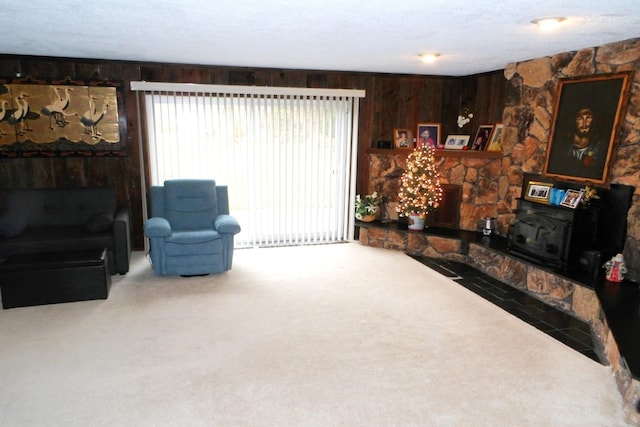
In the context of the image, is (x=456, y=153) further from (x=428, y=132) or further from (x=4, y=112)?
(x=4, y=112)

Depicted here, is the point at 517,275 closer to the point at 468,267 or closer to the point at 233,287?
the point at 468,267

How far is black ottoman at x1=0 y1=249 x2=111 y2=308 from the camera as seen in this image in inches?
146

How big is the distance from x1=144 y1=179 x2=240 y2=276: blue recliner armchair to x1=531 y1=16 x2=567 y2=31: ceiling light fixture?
330 centimetres

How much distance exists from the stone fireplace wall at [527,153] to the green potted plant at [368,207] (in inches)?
8.4

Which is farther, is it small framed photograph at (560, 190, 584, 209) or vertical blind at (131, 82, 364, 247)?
vertical blind at (131, 82, 364, 247)

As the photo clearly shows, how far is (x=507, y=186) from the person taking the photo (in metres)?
5.19

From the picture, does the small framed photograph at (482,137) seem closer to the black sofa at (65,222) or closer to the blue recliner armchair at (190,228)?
the blue recliner armchair at (190,228)

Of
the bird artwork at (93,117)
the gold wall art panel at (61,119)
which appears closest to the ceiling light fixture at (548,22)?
the gold wall art panel at (61,119)

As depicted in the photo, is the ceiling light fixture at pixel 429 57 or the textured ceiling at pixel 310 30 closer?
the textured ceiling at pixel 310 30

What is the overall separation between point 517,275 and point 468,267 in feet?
2.40

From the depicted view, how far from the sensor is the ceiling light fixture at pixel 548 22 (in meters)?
2.93

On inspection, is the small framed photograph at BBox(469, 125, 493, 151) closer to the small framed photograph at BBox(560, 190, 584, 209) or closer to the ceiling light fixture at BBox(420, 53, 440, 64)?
the ceiling light fixture at BBox(420, 53, 440, 64)

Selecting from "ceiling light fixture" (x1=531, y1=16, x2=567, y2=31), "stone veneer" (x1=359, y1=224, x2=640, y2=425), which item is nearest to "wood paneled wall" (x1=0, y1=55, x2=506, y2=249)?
"stone veneer" (x1=359, y1=224, x2=640, y2=425)

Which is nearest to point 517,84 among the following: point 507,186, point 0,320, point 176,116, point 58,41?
point 507,186
